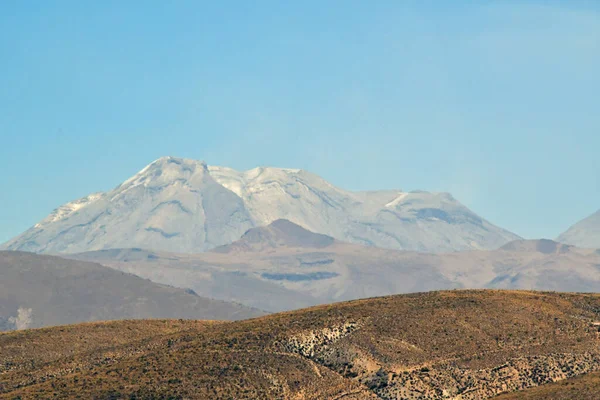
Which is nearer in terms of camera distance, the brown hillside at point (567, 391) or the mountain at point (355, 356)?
the brown hillside at point (567, 391)

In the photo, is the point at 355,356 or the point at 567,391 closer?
the point at 567,391

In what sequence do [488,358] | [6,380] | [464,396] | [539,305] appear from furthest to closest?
1. [539,305]
2. [6,380]
3. [488,358]
4. [464,396]

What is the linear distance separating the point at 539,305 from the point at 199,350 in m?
58.0

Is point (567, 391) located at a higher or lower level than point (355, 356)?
lower

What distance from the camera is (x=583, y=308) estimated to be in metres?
164

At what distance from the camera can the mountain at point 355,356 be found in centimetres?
13275

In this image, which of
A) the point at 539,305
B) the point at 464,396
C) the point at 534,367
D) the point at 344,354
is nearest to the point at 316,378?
the point at 344,354

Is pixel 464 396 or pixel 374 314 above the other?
pixel 374 314

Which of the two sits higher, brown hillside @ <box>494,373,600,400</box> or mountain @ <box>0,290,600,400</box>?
mountain @ <box>0,290,600,400</box>

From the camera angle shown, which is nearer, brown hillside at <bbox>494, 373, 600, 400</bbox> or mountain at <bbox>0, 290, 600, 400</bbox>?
brown hillside at <bbox>494, 373, 600, 400</bbox>

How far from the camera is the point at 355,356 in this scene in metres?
141

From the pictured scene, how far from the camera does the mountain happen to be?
132750 millimetres

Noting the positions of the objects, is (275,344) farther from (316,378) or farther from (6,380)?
(6,380)

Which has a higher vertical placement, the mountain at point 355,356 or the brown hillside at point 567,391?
the mountain at point 355,356
